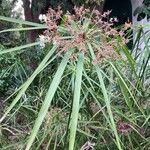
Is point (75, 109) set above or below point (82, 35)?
below

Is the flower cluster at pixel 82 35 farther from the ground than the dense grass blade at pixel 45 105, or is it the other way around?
the flower cluster at pixel 82 35

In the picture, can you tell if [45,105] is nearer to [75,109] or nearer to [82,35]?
[75,109]

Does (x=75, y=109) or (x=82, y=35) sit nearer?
(x=75, y=109)

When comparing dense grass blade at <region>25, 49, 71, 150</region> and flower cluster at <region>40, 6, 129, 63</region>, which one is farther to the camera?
flower cluster at <region>40, 6, 129, 63</region>

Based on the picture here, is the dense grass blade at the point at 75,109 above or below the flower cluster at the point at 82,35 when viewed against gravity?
below

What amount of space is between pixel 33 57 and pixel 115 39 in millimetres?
2975

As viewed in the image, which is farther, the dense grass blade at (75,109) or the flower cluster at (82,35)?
the flower cluster at (82,35)

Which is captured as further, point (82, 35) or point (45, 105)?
point (82, 35)

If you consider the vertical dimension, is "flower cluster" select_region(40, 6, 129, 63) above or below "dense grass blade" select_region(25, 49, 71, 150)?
above

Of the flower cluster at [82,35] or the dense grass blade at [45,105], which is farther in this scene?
the flower cluster at [82,35]

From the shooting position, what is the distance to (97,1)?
20.0ft

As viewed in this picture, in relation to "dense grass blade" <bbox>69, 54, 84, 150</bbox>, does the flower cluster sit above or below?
above

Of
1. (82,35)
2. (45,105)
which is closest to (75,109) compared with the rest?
(45,105)

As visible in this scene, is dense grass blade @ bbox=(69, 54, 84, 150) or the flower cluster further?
the flower cluster
